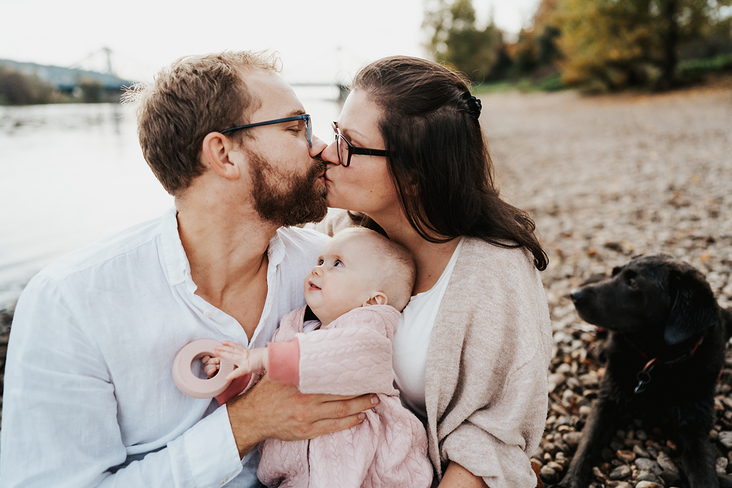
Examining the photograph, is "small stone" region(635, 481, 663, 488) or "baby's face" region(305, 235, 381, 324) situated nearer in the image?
"baby's face" region(305, 235, 381, 324)

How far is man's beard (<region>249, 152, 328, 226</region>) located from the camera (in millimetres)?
2047

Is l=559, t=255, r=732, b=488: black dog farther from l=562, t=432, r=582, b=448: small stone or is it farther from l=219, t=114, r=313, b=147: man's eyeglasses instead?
l=219, t=114, r=313, b=147: man's eyeglasses

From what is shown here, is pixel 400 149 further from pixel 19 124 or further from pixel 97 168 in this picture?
pixel 19 124

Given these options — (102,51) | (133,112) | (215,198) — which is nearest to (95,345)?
(215,198)

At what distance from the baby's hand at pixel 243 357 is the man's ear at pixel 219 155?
0.74 meters

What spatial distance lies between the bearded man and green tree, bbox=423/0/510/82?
56047 mm

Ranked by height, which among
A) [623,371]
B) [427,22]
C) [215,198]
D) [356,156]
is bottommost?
[623,371]

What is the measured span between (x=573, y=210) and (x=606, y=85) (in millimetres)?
22099

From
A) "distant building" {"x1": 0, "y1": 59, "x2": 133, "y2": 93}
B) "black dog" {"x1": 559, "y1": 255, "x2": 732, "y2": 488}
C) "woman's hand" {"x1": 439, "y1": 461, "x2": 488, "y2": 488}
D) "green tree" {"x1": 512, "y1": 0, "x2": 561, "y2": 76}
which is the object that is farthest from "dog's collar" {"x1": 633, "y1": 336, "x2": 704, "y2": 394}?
"green tree" {"x1": 512, "y1": 0, "x2": 561, "y2": 76}

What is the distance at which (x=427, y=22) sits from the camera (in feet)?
195

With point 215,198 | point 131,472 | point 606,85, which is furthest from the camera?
point 606,85

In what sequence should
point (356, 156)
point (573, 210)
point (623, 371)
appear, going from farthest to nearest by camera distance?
1. point (573, 210)
2. point (623, 371)
3. point (356, 156)

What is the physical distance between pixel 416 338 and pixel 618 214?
19.6 feet

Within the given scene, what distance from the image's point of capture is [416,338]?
2021mm
